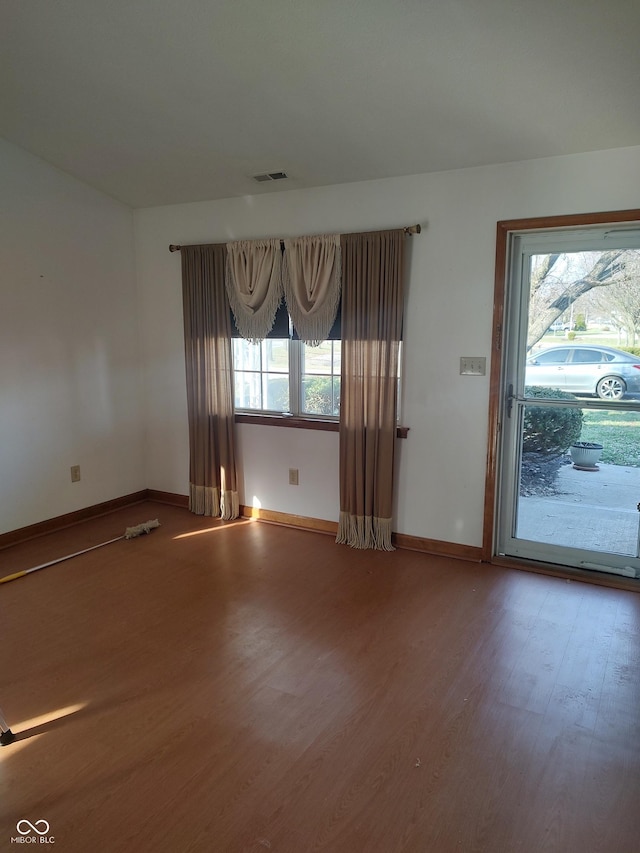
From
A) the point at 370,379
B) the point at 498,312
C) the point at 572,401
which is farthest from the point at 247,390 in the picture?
the point at 572,401

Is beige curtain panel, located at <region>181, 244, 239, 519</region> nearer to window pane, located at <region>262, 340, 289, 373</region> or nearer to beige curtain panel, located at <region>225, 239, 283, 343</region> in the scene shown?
beige curtain panel, located at <region>225, 239, 283, 343</region>

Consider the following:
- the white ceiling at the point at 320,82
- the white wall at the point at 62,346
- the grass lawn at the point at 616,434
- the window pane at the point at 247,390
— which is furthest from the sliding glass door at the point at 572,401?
the white wall at the point at 62,346

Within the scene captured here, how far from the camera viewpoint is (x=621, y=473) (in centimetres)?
309

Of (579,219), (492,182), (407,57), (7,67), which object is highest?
(7,67)

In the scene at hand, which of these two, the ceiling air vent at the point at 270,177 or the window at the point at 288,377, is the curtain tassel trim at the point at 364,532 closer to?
the window at the point at 288,377

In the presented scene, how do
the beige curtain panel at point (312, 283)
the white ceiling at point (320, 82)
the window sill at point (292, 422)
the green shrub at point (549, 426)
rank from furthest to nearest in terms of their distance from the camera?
the window sill at point (292, 422) < the beige curtain panel at point (312, 283) < the green shrub at point (549, 426) < the white ceiling at point (320, 82)

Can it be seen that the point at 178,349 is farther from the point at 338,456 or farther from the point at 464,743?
the point at 464,743

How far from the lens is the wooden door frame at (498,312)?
291cm

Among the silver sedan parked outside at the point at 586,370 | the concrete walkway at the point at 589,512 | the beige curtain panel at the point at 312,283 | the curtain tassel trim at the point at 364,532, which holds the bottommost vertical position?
the curtain tassel trim at the point at 364,532

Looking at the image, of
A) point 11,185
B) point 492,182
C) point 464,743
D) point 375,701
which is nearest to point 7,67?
point 11,185

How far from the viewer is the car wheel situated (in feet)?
9.89

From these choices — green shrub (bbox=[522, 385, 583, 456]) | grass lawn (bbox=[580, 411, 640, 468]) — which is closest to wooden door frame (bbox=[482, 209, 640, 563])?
green shrub (bbox=[522, 385, 583, 456])

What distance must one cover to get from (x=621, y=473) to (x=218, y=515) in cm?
281

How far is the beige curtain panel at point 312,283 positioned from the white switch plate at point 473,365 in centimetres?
91
